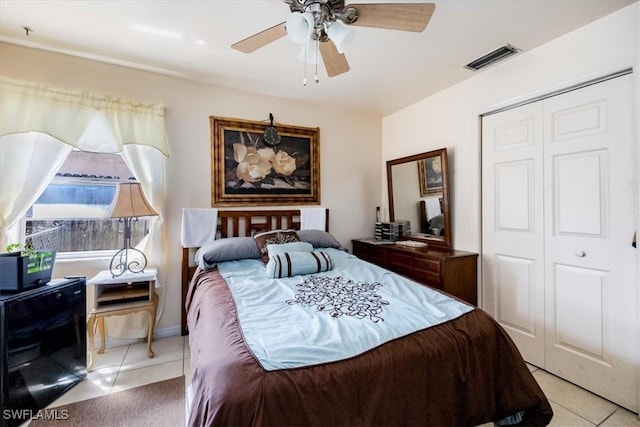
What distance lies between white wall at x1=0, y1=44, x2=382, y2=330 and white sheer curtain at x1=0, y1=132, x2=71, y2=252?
0.47 meters

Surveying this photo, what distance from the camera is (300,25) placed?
1426mm

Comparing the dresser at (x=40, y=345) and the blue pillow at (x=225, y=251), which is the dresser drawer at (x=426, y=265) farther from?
the dresser at (x=40, y=345)

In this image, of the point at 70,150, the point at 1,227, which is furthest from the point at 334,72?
the point at 1,227

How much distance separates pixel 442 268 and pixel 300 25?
217 centimetres

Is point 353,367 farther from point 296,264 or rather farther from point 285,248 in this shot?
point 285,248

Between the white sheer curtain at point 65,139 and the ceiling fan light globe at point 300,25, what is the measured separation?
180 centimetres

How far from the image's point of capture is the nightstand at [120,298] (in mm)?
2150

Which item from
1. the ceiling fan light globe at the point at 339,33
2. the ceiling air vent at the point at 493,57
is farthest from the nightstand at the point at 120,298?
the ceiling air vent at the point at 493,57

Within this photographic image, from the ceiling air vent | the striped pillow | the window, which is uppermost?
the ceiling air vent

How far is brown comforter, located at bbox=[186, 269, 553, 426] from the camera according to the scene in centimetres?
93

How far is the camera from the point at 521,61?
2322mm

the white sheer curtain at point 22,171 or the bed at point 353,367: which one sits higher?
the white sheer curtain at point 22,171

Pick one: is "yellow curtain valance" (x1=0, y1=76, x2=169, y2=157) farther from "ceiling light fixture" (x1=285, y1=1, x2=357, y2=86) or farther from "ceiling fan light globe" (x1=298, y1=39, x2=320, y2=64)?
"ceiling light fixture" (x1=285, y1=1, x2=357, y2=86)

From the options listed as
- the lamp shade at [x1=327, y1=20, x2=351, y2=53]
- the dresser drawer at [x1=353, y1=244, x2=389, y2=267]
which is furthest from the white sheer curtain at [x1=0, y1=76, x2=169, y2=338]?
the dresser drawer at [x1=353, y1=244, x2=389, y2=267]
